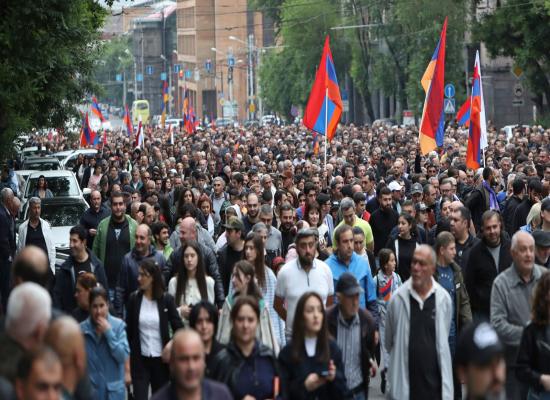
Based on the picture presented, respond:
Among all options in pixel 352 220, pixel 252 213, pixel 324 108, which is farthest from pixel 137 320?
pixel 324 108

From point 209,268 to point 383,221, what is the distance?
17.2 ft

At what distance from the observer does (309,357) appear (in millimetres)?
8938

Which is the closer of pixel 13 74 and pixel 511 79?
pixel 13 74

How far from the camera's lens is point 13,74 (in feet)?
62.8

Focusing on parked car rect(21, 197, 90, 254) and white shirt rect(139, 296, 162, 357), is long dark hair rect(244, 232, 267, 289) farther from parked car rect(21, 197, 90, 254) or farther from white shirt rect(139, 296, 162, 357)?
parked car rect(21, 197, 90, 254)

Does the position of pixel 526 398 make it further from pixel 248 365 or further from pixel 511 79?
pixel 511 79

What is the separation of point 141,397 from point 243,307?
2.93 meters

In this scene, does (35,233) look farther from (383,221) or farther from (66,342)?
(66,342)

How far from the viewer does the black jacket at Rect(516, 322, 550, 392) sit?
9258mm

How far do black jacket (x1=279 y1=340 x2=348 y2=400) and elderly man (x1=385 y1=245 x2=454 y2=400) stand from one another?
83 centimetres

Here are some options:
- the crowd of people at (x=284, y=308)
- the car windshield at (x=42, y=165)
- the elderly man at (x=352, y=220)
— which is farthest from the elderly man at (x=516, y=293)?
the car windshield at (x=42, y=165)

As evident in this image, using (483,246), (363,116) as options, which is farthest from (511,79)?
(483,246)

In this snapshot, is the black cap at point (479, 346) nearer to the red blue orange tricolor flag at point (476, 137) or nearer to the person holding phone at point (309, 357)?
the person holding phone at point (309, 357)

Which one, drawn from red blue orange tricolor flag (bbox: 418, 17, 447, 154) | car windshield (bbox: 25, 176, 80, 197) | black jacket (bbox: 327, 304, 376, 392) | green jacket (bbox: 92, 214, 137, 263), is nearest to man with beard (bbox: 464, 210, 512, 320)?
black jacket (bbox: 327, 304, 376, 392)
